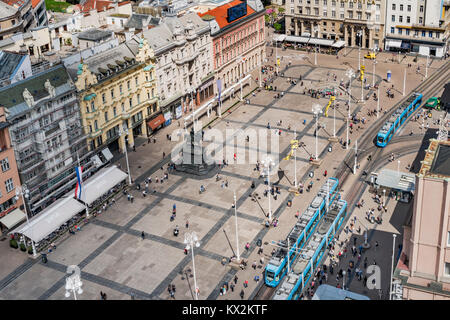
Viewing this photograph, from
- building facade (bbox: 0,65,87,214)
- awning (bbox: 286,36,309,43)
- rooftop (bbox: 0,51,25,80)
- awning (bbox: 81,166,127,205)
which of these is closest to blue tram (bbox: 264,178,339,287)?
awning (bbox: 81,166,127,205)

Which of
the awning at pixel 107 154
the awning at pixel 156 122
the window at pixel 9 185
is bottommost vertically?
the awning at pixel 107 154

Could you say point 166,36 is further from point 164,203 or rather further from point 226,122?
point 164,203

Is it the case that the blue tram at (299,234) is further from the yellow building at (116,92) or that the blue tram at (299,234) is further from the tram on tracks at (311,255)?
the yellow building at (116,92)

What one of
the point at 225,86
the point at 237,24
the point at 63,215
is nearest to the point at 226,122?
the point at 225,86

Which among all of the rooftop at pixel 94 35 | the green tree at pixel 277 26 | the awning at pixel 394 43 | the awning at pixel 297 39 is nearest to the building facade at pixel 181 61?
the rooftop at pixel 94 35

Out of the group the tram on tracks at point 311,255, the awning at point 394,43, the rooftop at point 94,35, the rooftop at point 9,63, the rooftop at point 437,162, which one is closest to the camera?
the rooftop at point 437,162

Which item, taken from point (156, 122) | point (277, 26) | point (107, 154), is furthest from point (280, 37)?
point (107, 154)
